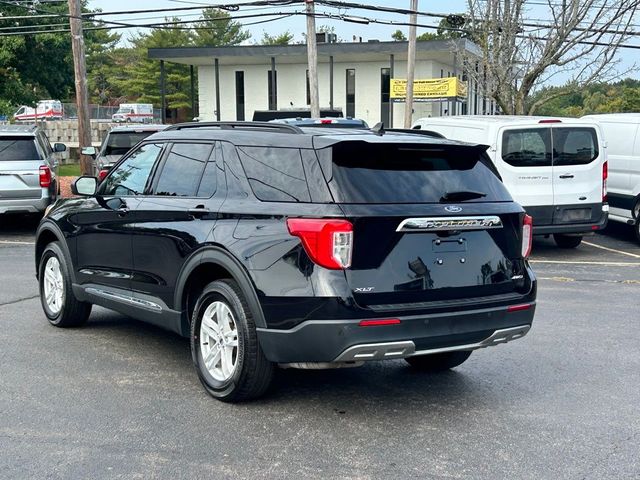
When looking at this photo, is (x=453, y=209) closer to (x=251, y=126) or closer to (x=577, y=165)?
(x=251, y=126)

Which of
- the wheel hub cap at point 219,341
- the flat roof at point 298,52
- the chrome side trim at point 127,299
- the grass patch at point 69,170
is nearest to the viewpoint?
the wheel hub cap at point 219,341

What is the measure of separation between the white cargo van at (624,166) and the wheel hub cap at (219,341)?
9.76 m

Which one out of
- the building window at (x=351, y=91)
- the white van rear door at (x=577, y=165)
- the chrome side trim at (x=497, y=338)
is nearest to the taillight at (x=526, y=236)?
the chrome side trim at (x=497, y=338)

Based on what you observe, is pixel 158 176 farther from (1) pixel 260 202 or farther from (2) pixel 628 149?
(2) pixel 628 149

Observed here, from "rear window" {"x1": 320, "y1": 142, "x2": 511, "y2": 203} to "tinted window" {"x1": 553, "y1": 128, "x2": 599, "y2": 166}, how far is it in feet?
23.3

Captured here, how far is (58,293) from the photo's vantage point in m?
7.32

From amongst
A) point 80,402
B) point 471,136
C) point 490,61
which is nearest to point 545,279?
point 471,136

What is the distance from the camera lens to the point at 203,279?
546 cm

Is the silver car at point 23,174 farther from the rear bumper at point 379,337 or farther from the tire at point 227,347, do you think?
the rear bumper at point 379,337

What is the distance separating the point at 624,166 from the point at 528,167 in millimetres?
2922

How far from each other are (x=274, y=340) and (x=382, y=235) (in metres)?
0.90

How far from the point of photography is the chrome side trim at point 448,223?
465cm

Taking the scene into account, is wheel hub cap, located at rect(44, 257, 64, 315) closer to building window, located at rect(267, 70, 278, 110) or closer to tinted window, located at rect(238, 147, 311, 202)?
tinted window, located at rect(238, 147, 311, 202)

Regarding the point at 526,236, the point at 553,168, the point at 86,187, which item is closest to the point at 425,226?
the point at 526,236
